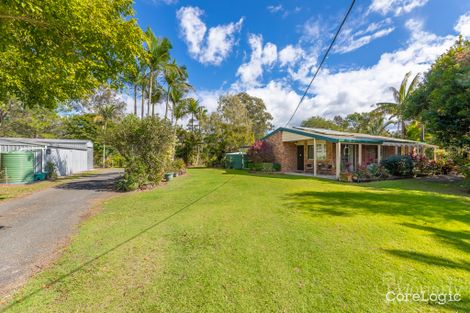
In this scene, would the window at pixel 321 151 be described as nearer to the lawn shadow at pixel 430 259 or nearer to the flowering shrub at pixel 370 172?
the flowering shrub at pixel 370 172

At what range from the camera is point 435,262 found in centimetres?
313

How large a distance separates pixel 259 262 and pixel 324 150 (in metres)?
14.5

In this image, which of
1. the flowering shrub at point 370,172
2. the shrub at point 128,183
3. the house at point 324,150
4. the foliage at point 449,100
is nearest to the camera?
the foliage at point 449,100

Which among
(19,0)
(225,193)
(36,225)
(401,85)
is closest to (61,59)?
(19,0)

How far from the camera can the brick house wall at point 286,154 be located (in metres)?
17.8

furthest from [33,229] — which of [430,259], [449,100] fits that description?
[449,100]

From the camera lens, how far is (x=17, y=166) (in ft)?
39.5

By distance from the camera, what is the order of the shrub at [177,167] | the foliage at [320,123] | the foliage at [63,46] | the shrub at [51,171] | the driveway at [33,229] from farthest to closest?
the foliage at [320,123] < the shrub at [177,167] < the shrub at [51,171] < the foliage at [63,46] < the driveway at [33,229]

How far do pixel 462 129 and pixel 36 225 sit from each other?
16.5 m

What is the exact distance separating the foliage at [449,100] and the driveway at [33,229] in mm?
13369

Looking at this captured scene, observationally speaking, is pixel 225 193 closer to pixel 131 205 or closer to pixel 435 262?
pixel 131 205
